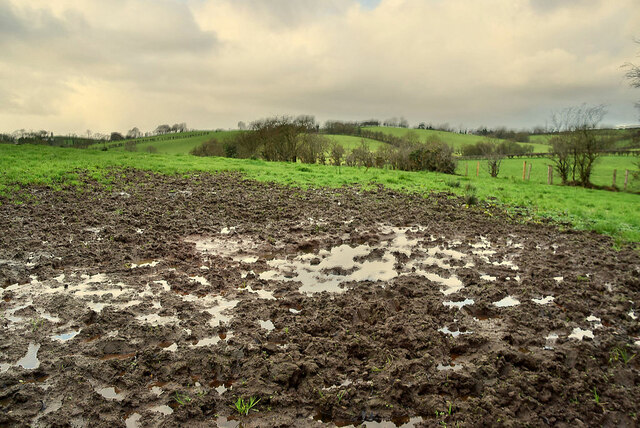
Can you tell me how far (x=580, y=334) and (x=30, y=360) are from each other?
A: 7.26 metres

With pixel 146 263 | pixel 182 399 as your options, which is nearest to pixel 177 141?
pixel 146 263

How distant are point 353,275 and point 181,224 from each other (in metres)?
5.71

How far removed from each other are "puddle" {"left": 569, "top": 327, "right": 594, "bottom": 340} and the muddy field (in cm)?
3

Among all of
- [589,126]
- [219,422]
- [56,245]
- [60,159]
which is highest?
[589,126]

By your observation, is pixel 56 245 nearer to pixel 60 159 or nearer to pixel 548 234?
pixel 548 234

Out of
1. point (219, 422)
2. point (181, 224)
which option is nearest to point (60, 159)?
point (181, 224)

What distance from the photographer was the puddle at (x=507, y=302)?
21.1 ft

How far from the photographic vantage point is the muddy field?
3965mm

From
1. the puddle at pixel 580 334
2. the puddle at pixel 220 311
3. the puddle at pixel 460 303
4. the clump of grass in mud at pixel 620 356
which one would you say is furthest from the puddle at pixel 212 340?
the clump of grass in mud at pixel 620 356

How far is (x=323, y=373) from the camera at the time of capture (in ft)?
14.6

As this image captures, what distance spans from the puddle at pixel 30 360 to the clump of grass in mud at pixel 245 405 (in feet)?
8.38

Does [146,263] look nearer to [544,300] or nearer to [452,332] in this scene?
[452,332]

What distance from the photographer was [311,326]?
5.45 m

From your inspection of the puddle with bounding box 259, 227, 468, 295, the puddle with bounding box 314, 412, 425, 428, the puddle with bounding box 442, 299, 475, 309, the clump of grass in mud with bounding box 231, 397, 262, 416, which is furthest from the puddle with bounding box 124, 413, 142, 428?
the puddle with bounding box 442, 299, 475, 309
